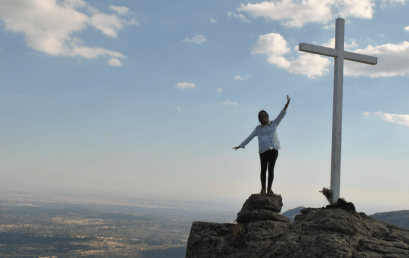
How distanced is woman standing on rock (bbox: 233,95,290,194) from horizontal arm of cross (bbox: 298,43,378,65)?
2238 millimetres

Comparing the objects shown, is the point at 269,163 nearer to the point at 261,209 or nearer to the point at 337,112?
the point at 261,209

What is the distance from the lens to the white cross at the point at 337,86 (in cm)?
1173

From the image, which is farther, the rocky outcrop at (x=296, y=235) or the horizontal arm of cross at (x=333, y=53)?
the horizontal arm of cross at (x=333, y=53)

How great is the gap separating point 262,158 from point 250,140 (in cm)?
87

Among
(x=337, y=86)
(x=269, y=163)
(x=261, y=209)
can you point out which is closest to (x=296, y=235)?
(x=261, y=209)

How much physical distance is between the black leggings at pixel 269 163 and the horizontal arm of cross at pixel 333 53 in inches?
166

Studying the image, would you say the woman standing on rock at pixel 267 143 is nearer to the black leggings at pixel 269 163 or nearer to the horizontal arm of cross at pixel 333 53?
the black leggings at pixel 269 163

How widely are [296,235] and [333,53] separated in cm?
752

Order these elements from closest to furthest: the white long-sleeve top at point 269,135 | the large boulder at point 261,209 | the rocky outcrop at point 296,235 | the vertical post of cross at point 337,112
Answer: the rocky outcrop at point 296,235
the large boulder at point 261,209
the white long-sleeve top at point 269,135
the vertical post of cross at point 337,112

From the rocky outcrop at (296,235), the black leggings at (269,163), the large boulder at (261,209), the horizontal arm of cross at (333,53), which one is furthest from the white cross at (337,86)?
the black leggings at (269,163)

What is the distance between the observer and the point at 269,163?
11500mm

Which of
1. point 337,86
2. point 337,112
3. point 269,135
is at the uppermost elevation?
point 337,86

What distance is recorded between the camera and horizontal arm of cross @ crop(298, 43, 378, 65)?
38.7 ft

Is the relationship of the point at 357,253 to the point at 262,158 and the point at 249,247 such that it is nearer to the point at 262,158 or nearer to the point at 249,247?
the point at 249,247
